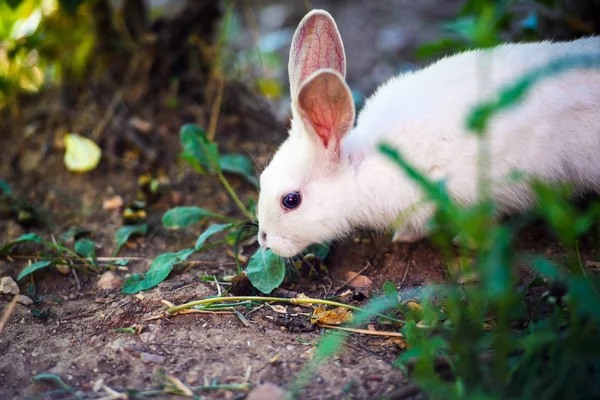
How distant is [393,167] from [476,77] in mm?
570

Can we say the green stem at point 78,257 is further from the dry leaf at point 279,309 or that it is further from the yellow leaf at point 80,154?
the dry leaf at point 279,309

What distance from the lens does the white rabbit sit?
2.72 meters

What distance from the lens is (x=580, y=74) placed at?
9.09ft

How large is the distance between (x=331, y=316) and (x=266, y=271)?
399mm

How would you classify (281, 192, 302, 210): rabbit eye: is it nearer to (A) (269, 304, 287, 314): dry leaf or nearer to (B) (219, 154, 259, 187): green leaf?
(A) (269, 304, 287, 314): dry leaf

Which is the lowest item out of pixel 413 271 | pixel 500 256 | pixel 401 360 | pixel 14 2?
pixel 413 271

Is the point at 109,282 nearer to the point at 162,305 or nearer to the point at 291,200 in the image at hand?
the point at 162,305

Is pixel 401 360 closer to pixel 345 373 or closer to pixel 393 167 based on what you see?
pixel 345 373

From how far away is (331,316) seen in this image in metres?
2.65

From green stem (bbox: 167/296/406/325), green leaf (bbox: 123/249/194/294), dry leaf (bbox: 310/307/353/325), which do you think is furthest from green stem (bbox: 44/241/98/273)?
dry leaf (bbox: 310/307/353/325)

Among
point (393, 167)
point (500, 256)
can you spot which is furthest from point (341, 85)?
point (500, 256)

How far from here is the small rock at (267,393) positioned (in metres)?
2.03

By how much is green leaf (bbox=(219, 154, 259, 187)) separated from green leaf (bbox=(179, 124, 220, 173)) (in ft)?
0.44

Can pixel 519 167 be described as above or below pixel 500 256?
A: below
